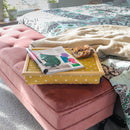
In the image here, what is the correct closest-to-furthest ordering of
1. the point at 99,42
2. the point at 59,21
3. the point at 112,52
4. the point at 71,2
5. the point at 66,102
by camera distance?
the point at 66,102 < the point at 112,52 < the point at 99,42 < the point at 59,21 < the point at 71,2

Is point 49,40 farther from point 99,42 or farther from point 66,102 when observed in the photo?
point 66,102

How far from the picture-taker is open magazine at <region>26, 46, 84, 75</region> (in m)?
0.84

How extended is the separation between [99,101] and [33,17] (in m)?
1.33

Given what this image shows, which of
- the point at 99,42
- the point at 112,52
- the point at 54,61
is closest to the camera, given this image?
the point at 54,61

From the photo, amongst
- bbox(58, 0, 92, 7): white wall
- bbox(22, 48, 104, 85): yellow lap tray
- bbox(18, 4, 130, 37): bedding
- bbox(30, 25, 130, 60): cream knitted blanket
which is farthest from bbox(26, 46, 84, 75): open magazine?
bbox(58, 0, 92, 7): white wall

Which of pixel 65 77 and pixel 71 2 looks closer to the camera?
pixel 65 77

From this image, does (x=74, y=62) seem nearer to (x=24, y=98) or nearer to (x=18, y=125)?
(x=24, y=98)

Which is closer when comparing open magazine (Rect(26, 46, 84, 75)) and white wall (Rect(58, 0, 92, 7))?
open magazine (Rect(26, 46, 84, 75))

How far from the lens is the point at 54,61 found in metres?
0.90

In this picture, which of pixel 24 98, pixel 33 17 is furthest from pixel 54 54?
pixel 33 17

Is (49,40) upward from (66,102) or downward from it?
upward

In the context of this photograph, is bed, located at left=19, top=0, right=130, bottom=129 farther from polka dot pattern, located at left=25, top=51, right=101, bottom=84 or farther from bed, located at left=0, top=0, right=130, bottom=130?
polka dot pattern, located at left=25, top=51, right=101, bottom=84

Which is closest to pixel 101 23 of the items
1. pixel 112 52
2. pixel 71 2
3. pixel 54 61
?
pixel 112 52

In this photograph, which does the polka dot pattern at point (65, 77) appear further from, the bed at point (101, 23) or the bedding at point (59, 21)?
the bedding at point (59, 21)
